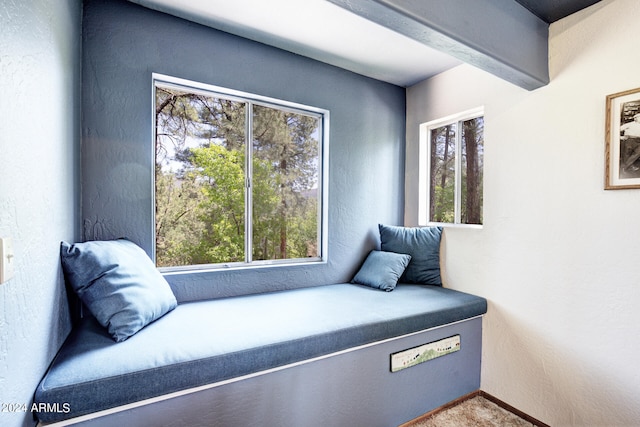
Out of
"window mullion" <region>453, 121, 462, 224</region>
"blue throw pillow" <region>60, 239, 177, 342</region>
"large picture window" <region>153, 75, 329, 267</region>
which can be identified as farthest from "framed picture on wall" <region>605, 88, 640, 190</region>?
"blue throw pillow" <region>60, 239, 177, 342</region>

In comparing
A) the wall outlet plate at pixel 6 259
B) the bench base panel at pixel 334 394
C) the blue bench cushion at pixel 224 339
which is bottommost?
the bench base panel at pixel 334 394

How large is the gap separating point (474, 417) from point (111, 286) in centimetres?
232

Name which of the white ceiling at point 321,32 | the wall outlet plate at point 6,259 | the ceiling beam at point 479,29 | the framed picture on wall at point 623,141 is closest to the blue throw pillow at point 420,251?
the framed picture on wall at point 623,141

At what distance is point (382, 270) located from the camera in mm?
2508

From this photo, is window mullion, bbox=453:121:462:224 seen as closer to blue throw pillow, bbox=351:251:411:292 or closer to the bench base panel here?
blue throw pillow, bbox=351:251:411:292

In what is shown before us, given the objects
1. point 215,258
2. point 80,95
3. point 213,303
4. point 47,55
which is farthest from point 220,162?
point 47,55

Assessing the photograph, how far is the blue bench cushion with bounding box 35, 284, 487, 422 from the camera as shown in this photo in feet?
3.73

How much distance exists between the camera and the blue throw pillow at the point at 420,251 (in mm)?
2592

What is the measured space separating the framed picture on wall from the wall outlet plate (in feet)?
8.40

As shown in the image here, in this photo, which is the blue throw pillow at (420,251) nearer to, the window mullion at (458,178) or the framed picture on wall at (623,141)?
the window mullion at (458,178)

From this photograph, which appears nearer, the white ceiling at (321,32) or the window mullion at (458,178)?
the white ceiling at (321,32)

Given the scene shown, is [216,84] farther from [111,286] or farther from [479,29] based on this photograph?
[479,29]

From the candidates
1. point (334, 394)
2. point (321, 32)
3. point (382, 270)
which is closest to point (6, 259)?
point (334, 394)

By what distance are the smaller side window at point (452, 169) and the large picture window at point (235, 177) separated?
986mm
